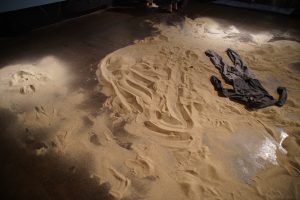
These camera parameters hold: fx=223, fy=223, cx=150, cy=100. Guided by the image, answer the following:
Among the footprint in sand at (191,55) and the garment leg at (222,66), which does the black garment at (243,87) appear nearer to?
the garment leg at (222,66)

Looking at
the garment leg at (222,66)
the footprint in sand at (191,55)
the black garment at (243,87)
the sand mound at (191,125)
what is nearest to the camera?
the sand mound at (191,125)

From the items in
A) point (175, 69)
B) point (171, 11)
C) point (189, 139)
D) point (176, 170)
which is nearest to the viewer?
point (176, 170)

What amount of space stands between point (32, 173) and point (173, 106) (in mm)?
2081

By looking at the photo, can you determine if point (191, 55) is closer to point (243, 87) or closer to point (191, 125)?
point (243, 87)

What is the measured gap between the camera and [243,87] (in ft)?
12.9

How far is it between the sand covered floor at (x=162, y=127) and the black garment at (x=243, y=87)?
0.12 metres

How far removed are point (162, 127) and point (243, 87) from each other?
1.78m

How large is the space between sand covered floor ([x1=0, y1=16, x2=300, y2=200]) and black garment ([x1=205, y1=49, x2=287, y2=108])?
118mm

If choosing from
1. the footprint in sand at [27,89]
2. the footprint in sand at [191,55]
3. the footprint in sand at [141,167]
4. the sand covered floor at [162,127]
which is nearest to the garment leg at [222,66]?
the sand covered floor at [162,127]

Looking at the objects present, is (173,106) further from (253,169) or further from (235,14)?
(235,14)

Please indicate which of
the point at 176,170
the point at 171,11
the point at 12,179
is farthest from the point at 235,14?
the point at 12,179

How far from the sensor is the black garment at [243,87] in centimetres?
361

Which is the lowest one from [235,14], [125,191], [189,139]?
[125,191]

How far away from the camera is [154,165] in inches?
106
